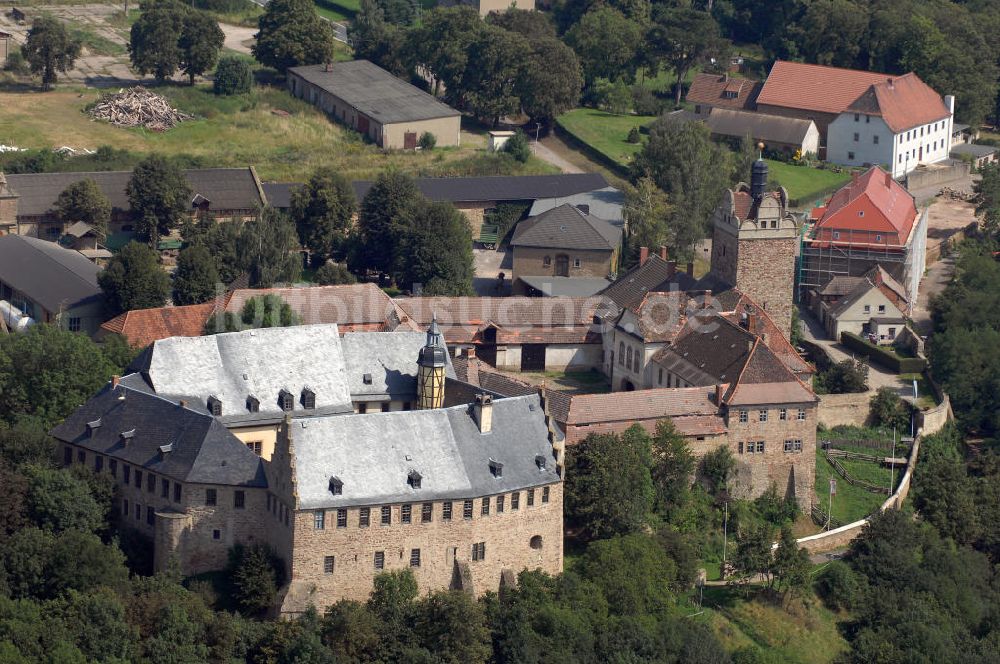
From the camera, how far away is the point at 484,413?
334 feet

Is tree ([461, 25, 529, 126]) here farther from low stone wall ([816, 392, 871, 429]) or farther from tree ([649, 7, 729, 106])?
low stone wall ([816, 392, 871, 429])

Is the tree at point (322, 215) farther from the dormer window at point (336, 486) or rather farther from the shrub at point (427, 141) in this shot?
the dormer window at point (336, 486)

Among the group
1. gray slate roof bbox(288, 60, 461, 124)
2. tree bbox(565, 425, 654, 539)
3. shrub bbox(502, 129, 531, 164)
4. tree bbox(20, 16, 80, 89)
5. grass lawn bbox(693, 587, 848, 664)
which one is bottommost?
grass lawn bbox(693, 587, 848, 664)

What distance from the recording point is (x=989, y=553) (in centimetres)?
12006

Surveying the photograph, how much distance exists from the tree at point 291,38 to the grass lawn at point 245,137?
13.2 feet

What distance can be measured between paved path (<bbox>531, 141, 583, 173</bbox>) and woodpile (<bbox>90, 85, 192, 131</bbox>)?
27.8m

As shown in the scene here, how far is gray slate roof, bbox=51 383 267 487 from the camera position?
98.9 metres

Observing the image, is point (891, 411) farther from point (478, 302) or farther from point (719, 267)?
point (478, 302)

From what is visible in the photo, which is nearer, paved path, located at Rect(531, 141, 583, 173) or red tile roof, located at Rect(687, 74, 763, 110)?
paved path, located at Rect(531, 141, 583, 173)

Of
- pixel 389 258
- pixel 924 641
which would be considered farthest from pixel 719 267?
pixel 924 641

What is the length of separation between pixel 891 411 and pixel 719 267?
1360 centimetres

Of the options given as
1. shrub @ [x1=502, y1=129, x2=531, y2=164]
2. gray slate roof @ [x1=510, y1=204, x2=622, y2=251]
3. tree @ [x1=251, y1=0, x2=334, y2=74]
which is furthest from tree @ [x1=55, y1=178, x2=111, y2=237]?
shrub @ [x1=502, y1=129, x2=531, y2=164]

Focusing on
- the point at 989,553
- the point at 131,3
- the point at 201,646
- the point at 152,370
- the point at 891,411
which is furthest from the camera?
the point at 131,3

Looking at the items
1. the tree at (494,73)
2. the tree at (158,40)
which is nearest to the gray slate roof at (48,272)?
the tree at (158,40)
